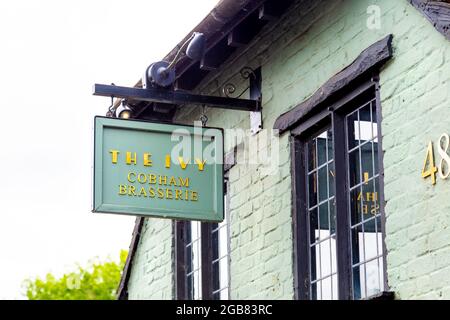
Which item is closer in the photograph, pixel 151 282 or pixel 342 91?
pixel 342 91

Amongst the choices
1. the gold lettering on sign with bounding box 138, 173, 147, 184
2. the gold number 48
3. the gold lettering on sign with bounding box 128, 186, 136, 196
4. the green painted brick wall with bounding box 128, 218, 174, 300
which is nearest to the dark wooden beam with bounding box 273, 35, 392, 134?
the gold number 48

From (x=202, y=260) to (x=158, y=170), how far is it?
73.0 inches

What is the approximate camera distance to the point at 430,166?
28.8ft

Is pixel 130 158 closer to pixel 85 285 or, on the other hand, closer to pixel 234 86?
pixel 234 86

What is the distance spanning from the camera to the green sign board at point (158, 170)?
1068cm

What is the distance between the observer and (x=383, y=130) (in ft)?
30.9

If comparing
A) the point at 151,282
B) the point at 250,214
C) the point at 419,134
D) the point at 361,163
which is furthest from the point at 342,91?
the point at 151,282

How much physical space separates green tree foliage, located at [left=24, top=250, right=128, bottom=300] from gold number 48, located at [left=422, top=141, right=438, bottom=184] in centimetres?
3898

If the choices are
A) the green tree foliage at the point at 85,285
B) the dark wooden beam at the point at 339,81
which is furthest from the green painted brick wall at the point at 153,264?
the green tree foliage at the point at 85,285

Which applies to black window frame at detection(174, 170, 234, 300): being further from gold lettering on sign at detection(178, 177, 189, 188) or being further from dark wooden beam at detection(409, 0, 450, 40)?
dark wooden beam at detection(409, 0, 450, 40)

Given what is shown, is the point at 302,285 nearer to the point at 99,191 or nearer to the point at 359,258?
the point at 359,258

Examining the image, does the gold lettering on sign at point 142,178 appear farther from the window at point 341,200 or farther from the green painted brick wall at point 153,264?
the green painted brick wall at point 153,264

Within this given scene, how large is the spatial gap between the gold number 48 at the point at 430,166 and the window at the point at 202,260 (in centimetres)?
349

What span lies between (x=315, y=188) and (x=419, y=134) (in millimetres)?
1846
